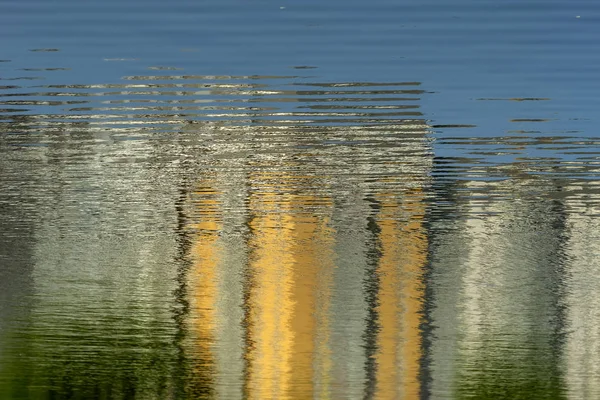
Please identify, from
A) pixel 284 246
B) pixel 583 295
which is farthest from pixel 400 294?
pixel 583 295

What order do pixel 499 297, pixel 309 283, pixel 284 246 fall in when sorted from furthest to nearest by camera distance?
pixel 284 246, pixel 309 283, pixel 499 297

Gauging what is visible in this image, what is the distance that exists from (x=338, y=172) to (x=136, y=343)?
230 centimetres

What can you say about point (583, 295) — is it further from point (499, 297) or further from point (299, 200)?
point (299, 200)

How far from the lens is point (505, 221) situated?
770cm

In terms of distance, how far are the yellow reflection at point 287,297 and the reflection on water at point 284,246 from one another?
16 mm

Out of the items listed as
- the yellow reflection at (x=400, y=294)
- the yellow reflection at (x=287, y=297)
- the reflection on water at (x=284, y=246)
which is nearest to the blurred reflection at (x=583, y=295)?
the reflection on water at (x=284, y=246)

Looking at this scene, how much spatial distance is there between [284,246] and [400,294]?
0.90 meters

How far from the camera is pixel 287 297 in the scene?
682 cm

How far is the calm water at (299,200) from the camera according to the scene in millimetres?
6094

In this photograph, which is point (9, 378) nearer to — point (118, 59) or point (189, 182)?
point (189, 182)

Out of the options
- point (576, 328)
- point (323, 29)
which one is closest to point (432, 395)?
point (576, 328)

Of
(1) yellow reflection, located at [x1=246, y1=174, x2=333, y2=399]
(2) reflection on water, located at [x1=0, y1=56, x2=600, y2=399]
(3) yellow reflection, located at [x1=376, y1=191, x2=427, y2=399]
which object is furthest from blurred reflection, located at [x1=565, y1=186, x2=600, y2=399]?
(1) yellow reflection, located at [x1=246, y1=174, x2=333, y2=399]

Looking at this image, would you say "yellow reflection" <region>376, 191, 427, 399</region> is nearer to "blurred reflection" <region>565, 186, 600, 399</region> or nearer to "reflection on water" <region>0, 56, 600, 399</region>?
"reflection on water" <region>0, 56, 600, 399</region>

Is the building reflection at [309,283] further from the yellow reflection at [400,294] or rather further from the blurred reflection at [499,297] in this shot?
the blurred reflection at [499,297]
